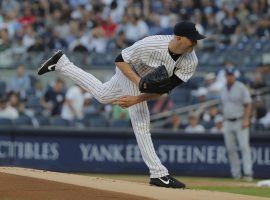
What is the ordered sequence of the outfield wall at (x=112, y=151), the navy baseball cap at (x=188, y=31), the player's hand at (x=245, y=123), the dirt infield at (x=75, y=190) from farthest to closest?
the outfield wall at (x=112, y=151) → the player's hand at (x=245, y=123) → the navy baseball cap at (x=188, y=31) → the dirt infield at (x=75, y=190)

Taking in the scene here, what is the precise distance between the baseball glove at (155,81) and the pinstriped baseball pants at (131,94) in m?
0.40

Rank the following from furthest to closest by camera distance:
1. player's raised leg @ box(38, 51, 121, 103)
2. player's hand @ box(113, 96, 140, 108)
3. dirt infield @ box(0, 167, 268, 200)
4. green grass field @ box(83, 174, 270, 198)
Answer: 1. green grass field @ box(83, 174, 270, 198)
2. player's raised leg @ box(38, 51, 121, 103)
3. player's hand @ box(113, 96, 140, 108)
4. dirt infield @ box(0, 167, 268, 200)

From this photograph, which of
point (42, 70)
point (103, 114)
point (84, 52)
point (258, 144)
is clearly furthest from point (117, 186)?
point (84, 52)

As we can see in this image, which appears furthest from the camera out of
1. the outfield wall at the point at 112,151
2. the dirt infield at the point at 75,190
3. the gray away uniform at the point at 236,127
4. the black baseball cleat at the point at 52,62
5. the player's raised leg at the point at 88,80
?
the outfield wall at the point at 112,151

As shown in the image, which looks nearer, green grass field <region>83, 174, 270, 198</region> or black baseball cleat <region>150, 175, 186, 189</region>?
black baseball cleat <region>150, 175, 186, 189</region>

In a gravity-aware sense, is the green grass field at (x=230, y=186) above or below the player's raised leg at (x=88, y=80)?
below

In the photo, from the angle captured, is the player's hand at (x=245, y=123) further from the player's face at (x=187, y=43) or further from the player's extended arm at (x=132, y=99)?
the player's face at (x=187, y=43)

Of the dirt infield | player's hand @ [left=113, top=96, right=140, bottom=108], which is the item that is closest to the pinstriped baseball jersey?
player's hand @ [left=113, top=96, right=140, bottom=108]

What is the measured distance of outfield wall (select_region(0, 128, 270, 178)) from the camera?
639 inches

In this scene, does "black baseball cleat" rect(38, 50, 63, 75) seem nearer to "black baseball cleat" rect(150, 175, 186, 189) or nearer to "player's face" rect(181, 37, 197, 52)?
"player's face" rect(181, 37, 197, 52)

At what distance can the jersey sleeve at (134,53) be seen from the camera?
886 cm

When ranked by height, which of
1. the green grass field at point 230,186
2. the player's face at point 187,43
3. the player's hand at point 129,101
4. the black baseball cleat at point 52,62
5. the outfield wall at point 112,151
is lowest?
the green grass field at point 230,186

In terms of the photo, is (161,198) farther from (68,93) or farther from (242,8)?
(242,8)

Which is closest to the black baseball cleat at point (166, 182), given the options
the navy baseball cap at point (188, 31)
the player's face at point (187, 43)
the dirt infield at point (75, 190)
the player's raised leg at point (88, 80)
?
the dirt infield at point (75, 190)
